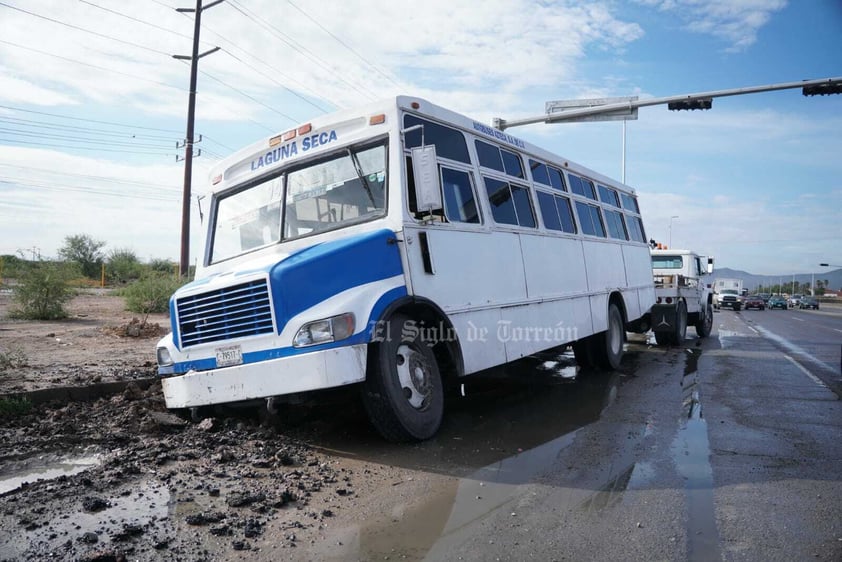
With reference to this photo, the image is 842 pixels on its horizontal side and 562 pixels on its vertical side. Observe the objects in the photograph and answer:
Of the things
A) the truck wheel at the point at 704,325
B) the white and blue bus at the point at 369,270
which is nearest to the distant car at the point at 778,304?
the truck wheel at the point at 704,325

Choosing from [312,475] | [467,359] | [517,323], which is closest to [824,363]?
[517,323]

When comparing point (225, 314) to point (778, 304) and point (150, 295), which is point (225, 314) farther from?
point (778, 304)

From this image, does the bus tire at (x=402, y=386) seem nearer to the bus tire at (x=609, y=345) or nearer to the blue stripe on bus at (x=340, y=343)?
the blue stripe on bus at (x=340, y=343)

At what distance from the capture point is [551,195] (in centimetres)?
885

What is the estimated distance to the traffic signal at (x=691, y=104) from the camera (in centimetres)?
1616

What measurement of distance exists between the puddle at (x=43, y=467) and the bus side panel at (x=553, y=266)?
4.96 m

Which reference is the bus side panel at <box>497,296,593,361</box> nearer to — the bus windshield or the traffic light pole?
the bus windshield

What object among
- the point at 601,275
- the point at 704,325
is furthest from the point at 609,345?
the point at 704,325

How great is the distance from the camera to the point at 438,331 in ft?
19.1

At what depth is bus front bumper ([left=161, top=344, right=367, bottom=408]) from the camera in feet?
15.6

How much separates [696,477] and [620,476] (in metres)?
0.57

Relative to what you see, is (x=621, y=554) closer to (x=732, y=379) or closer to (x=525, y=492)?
(x=525, y=492)

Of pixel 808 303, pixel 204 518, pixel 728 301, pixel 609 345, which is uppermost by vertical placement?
pixel 609 345

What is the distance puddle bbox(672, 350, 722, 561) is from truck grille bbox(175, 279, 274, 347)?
3.33m
